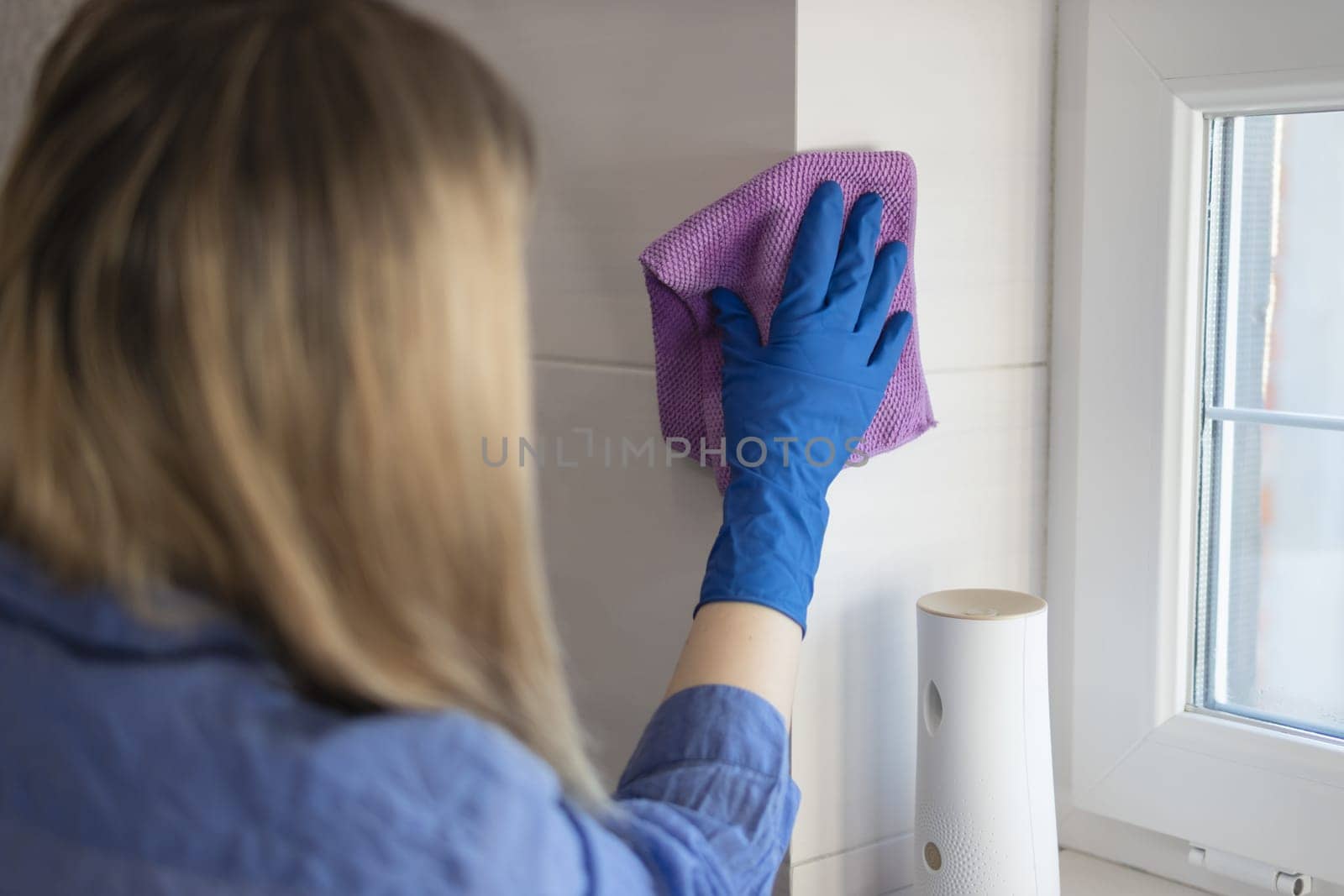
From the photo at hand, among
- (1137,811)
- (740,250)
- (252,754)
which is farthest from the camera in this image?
(1137,811)

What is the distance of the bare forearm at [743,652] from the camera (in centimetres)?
61

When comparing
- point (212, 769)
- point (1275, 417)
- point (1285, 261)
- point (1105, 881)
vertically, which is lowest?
point (1105, 881)

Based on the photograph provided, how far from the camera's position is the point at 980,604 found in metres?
0.78

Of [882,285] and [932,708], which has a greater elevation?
[882,285]

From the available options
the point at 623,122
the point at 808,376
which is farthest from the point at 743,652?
the point at 623,122

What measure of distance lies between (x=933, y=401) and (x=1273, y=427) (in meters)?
0.23

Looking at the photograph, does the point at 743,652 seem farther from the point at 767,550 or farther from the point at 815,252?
the point at 815,252

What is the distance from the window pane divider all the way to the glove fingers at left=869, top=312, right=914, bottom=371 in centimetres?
24

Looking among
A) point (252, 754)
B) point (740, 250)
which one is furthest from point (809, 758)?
point (252, 754)

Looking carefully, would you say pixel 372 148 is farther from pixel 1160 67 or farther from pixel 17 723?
pixel 1160 67

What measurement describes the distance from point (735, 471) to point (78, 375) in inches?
16.2

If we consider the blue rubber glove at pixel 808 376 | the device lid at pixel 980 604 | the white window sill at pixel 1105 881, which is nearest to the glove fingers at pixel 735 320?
the blue rubber glove at pixel 808 376

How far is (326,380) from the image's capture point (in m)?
0.41

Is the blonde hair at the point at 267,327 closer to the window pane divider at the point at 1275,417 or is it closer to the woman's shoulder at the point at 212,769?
the woman's shoulder at the point at 212,769
